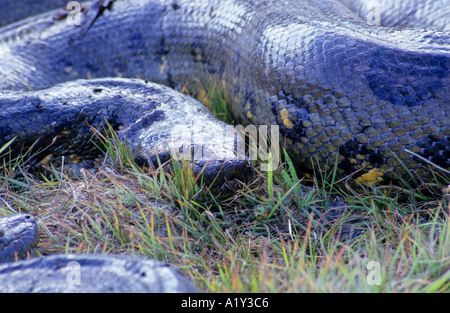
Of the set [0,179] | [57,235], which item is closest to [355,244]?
[57,235]

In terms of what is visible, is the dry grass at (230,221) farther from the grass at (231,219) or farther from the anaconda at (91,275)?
the anaconda at (91,275)

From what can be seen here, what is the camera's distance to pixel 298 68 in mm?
2998

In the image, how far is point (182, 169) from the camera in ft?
8.54

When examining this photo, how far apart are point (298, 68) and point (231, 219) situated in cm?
109

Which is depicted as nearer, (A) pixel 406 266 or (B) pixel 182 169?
(A) pixel 406 266

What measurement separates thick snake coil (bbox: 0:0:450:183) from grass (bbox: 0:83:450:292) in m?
0.25

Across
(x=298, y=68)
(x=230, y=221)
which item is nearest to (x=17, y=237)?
(x=230, y=221)

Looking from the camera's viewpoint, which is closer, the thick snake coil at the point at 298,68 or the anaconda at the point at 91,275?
the anaconda at the point at 91,275

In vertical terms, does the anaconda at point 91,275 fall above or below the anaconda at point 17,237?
above

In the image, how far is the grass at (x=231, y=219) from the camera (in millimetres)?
2254

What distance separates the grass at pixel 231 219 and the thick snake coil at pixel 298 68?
0.25m

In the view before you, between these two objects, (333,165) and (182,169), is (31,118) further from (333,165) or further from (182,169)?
(333,165)

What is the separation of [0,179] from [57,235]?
848 millimetres

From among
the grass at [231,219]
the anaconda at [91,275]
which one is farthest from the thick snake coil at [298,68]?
the anaconda at [91,275]
